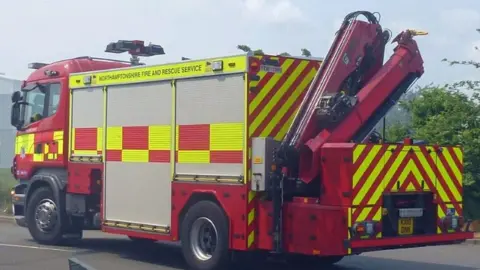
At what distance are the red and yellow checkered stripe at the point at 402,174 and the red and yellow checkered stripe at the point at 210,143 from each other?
5.55ft

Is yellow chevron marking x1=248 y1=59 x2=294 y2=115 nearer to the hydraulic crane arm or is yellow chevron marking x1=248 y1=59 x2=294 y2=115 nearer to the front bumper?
the hydraulic crane arm

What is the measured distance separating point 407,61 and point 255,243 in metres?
3.18

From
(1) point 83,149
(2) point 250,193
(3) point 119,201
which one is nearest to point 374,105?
(2) point 250,193

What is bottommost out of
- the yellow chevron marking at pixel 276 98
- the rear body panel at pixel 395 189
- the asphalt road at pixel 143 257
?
the asphalt road at pixel 143 257

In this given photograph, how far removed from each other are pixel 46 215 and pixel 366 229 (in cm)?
677

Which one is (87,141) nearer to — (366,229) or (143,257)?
(143,257)

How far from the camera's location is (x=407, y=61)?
11.2 meters

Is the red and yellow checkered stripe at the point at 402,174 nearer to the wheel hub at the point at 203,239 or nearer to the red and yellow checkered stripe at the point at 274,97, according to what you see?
the red and yellow checkered stripe at the point at 274,97

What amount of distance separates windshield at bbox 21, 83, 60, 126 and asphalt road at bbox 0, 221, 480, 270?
2332 millimetres

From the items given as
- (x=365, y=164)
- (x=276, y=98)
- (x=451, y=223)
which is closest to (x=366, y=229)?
(x=365, y=164)

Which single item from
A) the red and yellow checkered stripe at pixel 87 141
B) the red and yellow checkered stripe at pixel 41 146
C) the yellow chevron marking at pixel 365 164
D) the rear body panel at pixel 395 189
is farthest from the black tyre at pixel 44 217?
the yellow chevron marking at pixel 365 164

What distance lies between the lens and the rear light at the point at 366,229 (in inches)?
389

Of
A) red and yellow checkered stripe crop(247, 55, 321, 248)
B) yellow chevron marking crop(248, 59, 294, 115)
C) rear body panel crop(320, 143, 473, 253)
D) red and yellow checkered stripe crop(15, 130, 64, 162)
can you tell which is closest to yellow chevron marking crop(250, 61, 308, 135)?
red and yellow checkered stripe crop(247, 55, 321, 248)

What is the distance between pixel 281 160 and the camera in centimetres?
1056
